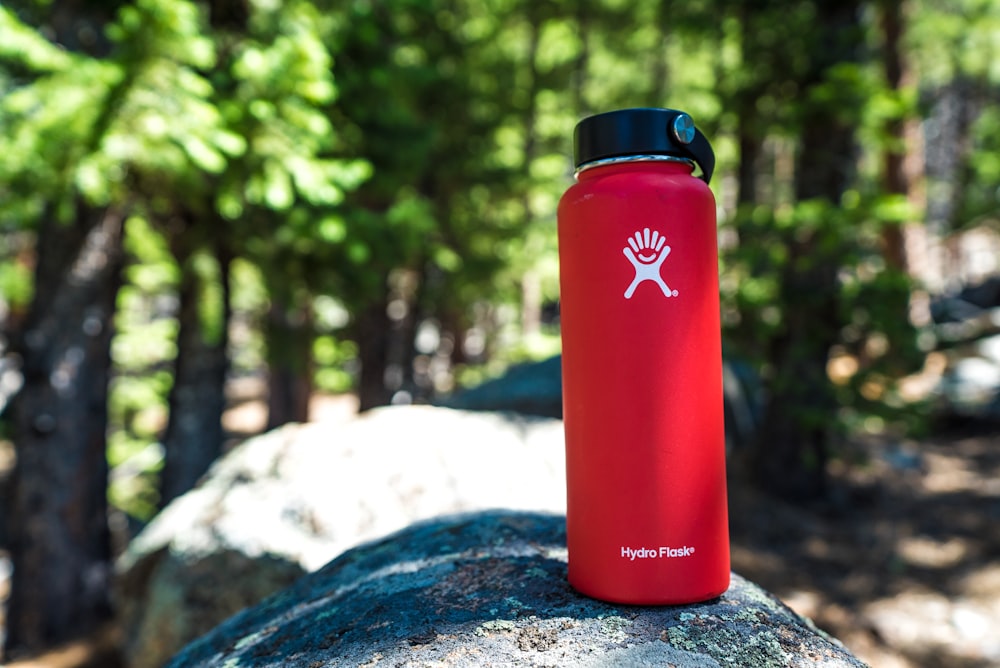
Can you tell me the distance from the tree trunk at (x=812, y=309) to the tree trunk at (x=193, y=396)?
16.9 feet

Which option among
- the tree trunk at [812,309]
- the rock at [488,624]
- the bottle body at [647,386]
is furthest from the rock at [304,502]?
the tree trunk at [812,309]

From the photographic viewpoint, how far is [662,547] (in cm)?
163

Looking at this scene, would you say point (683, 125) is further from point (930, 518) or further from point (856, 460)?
point (930, 518)

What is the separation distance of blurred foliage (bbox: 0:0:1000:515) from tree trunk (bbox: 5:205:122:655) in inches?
17.4

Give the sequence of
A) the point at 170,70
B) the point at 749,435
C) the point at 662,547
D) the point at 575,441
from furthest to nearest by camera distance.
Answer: the point at 749,435, the point at 170,70, the point at 575,441, the point at 662,547

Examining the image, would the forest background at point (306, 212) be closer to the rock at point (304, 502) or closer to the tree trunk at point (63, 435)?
the tree trunk at point (63, 435)

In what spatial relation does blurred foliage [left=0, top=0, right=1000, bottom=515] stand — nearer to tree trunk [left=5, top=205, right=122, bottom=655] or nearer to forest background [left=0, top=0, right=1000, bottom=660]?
forest background [left=0, top=0, right=1000, bottom=660]

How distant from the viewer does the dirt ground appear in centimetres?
501

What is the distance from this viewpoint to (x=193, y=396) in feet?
22.1

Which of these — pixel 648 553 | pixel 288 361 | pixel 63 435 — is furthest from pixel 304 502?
pixel 288 361

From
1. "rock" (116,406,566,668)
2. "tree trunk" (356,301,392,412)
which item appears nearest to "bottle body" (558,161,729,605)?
"rock" (116,406,566,668)

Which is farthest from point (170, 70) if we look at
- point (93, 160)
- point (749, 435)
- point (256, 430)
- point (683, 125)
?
point (256, 430)

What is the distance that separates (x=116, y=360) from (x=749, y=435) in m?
8.85

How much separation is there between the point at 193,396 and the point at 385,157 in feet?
9.80
